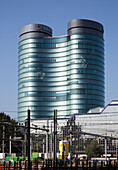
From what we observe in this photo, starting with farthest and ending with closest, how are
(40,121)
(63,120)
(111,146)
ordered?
(40,121) < (63,120) < (111,146)

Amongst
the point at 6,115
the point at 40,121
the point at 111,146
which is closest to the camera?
the point at 6,115

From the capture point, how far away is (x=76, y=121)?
147750mm

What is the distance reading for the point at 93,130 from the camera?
14362 cm

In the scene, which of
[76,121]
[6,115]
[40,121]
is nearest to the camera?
[6,115]

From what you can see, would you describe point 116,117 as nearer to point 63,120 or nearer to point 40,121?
point 63,120

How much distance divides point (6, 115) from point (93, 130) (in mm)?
37008

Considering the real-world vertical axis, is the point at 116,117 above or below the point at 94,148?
above

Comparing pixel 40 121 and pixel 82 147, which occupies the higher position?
pixel 40 121

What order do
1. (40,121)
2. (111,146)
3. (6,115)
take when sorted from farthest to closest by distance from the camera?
(40,121)
(111,146)
(6,115)

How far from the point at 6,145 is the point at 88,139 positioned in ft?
119

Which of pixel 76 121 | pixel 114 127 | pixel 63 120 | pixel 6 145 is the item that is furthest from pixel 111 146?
pixel 6 145

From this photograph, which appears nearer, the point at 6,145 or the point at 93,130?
the point at 6,145

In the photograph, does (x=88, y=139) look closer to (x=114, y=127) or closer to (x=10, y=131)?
(x=114, y=127)

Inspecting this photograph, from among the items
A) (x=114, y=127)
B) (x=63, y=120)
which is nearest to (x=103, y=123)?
(x=114, y=127)
